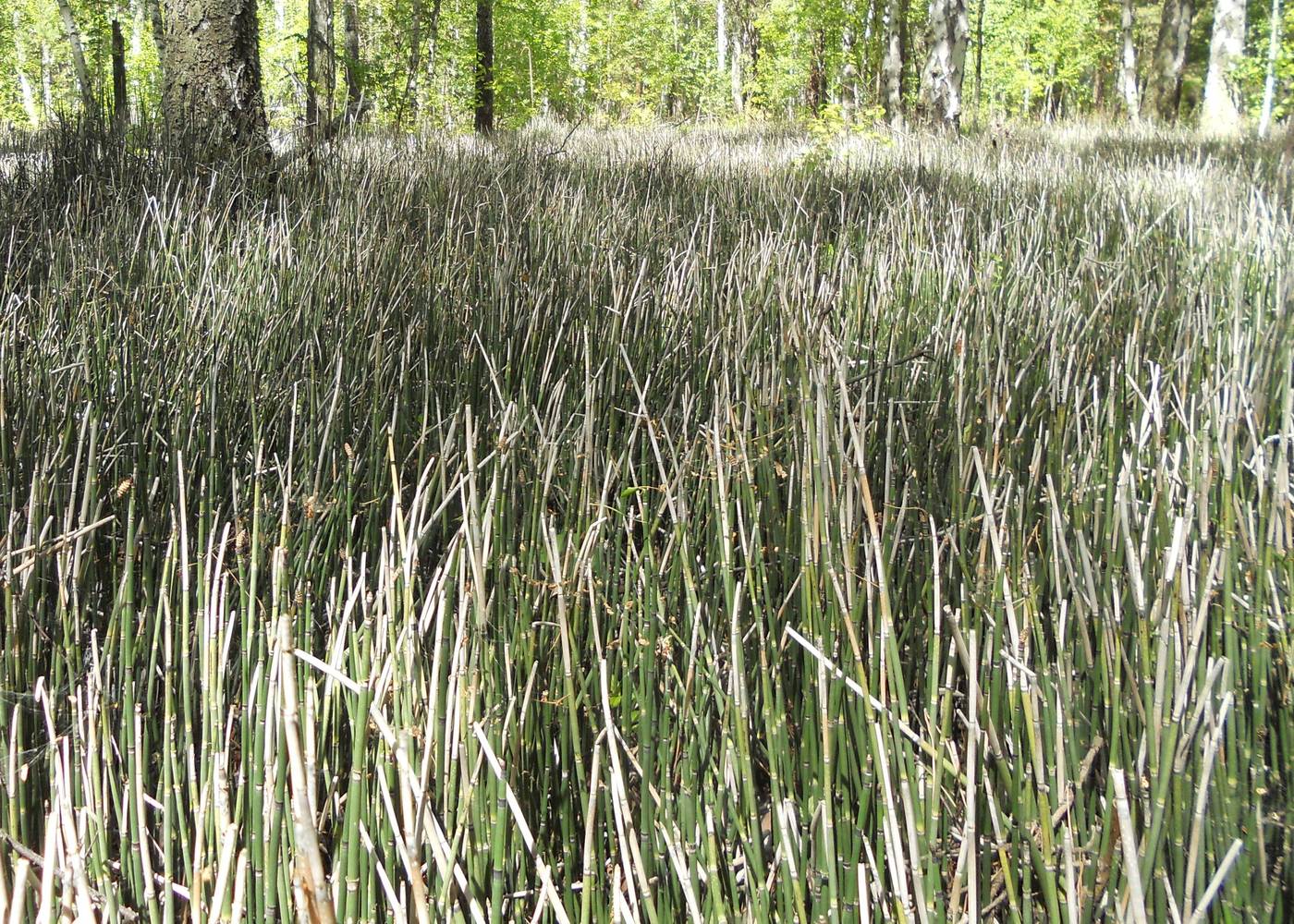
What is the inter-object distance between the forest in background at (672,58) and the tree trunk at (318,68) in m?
0.03

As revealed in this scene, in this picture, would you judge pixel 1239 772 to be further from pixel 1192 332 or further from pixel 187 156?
pixel 187 156

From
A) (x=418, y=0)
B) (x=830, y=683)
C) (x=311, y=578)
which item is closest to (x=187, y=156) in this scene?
(x=311, y=578)

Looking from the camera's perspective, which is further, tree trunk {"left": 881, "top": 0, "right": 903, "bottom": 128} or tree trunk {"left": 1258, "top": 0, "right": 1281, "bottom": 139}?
tree trunk {"left": 881, "top": 0, "right": 903, "bottom": 128}

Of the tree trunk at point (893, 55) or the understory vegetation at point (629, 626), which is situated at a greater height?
the tree trunk at point (893, 55)

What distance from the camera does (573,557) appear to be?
1097 millimetres

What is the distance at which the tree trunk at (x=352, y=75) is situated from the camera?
6268 millimetres

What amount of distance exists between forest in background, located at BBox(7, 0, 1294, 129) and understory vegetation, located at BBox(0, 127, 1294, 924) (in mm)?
3063

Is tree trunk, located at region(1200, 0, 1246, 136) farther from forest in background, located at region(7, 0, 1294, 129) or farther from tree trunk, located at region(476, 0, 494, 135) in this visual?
tree trunk, located at region(476, 0, 494, 135)

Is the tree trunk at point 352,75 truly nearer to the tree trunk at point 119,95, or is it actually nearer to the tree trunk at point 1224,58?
the tree trunk at point 119,95

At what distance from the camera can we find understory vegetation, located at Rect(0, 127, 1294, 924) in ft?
2.52

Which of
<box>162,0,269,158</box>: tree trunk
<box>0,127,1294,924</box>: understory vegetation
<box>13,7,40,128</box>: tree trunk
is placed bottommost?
<box>0,127,1294,924</box>: understory vegetation

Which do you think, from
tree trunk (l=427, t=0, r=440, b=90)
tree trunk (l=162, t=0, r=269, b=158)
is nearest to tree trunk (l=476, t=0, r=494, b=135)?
tree trunk (l=427, t=0, r=440, b=90)

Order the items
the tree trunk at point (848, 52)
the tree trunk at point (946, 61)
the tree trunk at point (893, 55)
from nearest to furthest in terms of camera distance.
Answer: the tree trunk at point (946, 61) → the tree trunk at point (893, 55) → the tree trunk at point (848, 52)

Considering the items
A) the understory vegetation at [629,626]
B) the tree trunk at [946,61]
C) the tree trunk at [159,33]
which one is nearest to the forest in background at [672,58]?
the tree trunk at [946,61]
